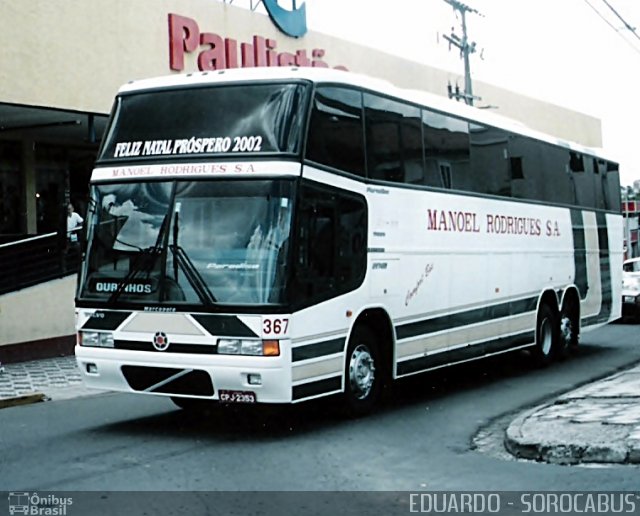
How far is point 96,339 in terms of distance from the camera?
1011cm

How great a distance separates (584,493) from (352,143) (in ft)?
15.5

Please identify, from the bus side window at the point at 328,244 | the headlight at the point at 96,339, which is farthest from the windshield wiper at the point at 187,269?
the headlight at the point at 96,339

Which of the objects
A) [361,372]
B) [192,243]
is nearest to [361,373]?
[361,372]

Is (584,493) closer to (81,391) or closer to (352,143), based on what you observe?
(352,143)

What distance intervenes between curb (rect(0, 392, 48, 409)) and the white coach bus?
273cm

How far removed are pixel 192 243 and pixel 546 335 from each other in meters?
8.43

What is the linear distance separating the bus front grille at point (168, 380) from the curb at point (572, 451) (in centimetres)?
285

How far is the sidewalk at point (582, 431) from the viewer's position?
8383mm

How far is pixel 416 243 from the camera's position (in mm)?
12125

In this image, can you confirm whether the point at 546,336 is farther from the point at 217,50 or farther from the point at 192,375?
the point at 217,50

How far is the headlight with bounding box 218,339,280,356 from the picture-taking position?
941 centimetres

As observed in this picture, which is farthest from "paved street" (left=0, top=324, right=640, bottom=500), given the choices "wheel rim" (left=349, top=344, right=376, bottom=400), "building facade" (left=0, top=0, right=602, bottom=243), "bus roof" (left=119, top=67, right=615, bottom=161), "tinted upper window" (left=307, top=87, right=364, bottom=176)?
"building facade" (left=0, top=0, right=602, bottom=243)

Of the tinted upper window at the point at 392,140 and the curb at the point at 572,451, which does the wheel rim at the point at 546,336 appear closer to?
the tinted upper window at the point at 392,140

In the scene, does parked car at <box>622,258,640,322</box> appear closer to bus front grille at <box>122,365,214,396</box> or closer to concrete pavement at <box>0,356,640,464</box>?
concrete pavement at <box>0,356,640,464</box>
